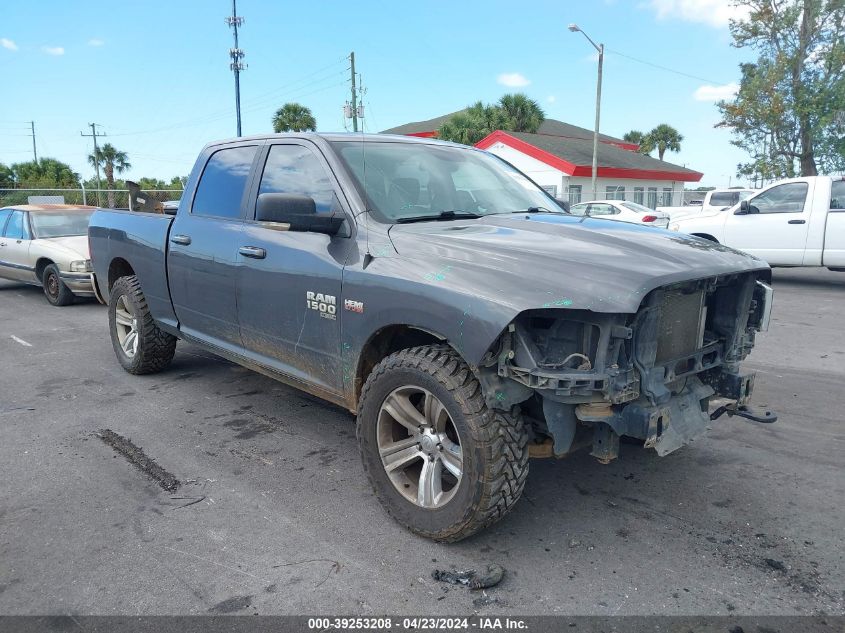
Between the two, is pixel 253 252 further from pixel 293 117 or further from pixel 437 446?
pixel 293 117

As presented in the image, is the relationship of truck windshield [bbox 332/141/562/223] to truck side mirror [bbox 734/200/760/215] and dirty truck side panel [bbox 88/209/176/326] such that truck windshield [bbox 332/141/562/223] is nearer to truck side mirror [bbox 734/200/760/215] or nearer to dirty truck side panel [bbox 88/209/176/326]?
dirty truck side panel [bbox 88/209/176/326]

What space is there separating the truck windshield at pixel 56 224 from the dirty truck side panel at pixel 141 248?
5363mm

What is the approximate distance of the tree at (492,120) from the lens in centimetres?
3503

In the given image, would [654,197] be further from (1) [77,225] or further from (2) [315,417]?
(2) [315,417]

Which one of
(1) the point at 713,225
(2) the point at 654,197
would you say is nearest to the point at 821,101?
(2) the point at 654,197

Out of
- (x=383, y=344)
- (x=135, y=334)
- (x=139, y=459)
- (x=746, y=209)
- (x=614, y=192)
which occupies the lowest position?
(x=139, y=459)

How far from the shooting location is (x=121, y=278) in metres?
5.84

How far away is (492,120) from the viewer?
36.1m

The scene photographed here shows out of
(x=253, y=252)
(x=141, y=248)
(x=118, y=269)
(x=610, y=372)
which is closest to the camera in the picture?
(x=610, y=372)

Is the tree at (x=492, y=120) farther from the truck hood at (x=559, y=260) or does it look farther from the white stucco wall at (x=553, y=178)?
the truck hood at (x=559, y=260)

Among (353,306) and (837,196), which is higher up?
(837,196)

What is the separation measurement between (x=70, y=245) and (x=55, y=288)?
2.31 feet

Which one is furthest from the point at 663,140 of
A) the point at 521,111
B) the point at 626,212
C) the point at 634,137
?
the point at 626,212

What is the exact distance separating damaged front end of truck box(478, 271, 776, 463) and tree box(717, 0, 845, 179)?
30.3m
